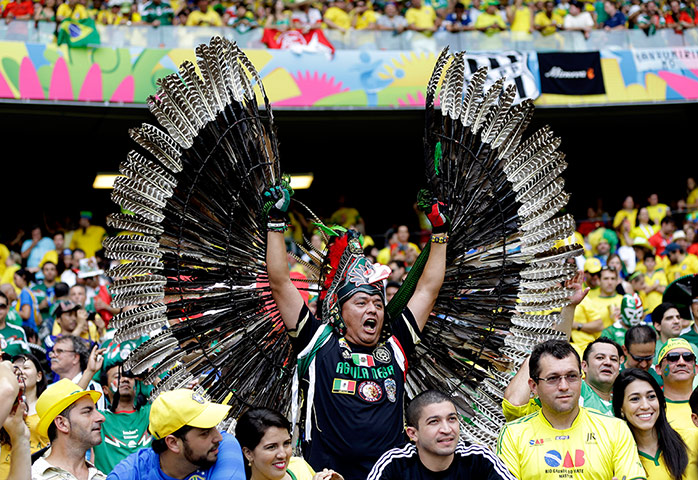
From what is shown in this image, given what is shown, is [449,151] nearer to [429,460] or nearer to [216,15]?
[429,460]

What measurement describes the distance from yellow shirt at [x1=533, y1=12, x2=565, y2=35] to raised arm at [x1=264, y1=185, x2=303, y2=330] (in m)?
13.3

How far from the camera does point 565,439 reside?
472cm

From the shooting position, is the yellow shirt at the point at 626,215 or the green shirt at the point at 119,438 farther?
the yellow shirt at the point at 626,215

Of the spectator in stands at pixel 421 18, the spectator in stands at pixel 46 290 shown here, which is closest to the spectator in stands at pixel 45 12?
the spectator in stands at pixel 46 290

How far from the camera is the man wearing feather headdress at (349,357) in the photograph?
500 cm

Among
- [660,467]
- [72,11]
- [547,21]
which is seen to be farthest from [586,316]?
[72,11]

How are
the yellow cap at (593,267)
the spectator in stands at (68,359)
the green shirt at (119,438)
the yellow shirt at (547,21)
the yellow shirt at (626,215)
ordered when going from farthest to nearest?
the yellow shirt at (547,21) → the yellow shirt at (626,215) → the yellow cap at (593,267) → the spectator in stands at (68,359) → the green shirt at (119,438)

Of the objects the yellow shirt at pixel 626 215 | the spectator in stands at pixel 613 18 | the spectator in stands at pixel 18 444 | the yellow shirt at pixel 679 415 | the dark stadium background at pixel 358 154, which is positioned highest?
the spectator in stands at pixel 613 18

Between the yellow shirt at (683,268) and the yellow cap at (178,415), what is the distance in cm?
1037

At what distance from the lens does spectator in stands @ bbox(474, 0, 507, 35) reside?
56.4 ft

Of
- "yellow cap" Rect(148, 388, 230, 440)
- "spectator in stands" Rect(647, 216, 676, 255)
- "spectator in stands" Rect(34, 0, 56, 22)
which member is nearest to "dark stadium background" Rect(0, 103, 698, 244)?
"spectator in stands" Rect(34, 0, 56, 22)

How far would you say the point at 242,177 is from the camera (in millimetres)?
5711

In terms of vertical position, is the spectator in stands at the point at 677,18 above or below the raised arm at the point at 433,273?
above

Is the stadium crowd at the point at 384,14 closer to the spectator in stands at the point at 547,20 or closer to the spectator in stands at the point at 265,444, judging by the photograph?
the spectator in stands at the point at 547,20
